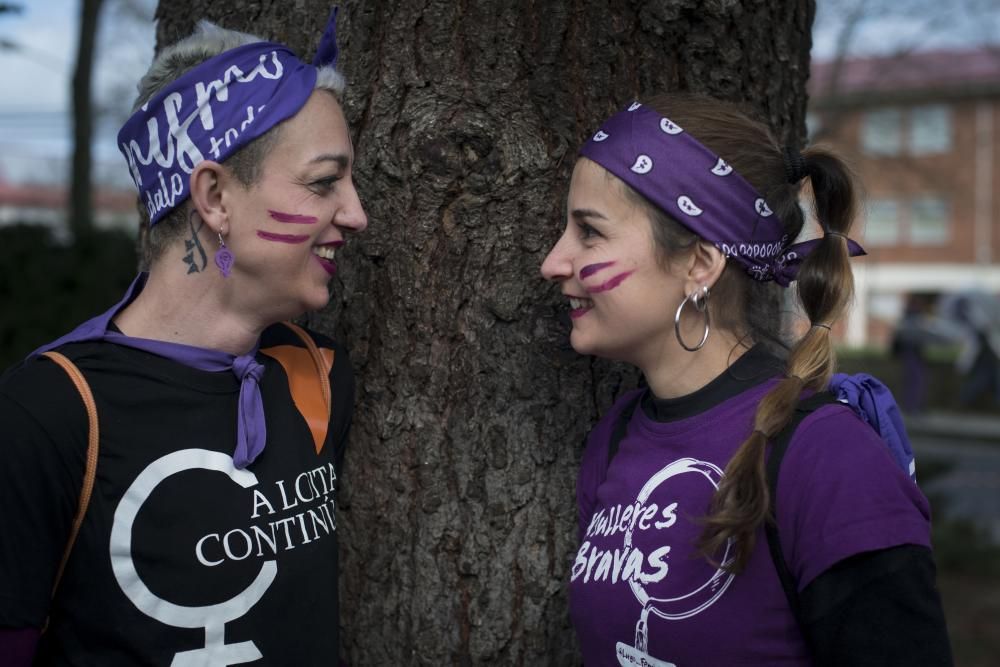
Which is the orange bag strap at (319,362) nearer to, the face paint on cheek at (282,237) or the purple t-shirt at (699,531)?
the face paint on cheek at (282,237)

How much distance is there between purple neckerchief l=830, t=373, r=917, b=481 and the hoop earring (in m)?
0.26

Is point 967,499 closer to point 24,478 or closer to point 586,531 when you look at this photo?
point 586,531

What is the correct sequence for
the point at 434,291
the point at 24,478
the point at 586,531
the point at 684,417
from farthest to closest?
the point at 434,291, the point at 586,531, the point at 684,417, the point at 24,478

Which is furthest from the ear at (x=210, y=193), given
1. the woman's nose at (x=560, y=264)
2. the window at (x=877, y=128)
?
the window at (x=877, y=128)

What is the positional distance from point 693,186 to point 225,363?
98 centimetres

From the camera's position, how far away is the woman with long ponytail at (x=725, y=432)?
1621 millimetres

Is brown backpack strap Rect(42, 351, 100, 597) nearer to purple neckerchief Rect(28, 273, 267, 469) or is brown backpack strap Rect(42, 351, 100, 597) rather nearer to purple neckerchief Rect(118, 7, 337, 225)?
purple neckerchief Rect(28, 273, 267, 469)

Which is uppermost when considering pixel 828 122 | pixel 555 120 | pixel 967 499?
pixel 828 122

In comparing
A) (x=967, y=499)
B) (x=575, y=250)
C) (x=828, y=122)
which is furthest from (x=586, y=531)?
(x=828, y=122)

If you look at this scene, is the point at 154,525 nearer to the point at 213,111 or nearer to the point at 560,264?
the point at 213,111

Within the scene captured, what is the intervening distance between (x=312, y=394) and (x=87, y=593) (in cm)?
61

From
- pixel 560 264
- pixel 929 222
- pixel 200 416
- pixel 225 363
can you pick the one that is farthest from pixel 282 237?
pixel 929 222

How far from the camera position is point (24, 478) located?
1658mm

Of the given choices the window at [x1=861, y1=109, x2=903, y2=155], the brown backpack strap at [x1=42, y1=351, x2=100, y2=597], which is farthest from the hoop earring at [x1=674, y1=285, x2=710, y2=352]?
the window at [x1=861, y1=109, x2=903, y2=155]
